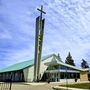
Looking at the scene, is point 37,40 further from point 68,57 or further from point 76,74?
point 68,57

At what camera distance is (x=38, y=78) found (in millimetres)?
53219

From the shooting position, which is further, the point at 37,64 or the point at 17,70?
the point at 17,70

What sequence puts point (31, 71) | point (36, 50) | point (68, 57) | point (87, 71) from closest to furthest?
point (36, 50) → point (31, 71) → point (87, 71) → point (68, 57)

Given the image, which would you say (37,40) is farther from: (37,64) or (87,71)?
(87,71)

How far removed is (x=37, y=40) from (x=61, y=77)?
10.2 meters

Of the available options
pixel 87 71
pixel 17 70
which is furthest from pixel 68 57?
pixel 17 70

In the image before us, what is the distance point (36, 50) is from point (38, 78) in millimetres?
6592

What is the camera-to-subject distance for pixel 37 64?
5306cm

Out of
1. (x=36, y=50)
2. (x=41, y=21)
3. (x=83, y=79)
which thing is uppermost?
(x=41, y=21)

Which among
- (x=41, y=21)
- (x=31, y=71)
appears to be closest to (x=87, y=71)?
(x=31, y=71)

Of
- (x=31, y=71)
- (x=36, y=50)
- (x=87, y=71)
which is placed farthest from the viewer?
(x=87, y=71)

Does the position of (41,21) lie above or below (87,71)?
above

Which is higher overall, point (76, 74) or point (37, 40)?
point (37, 40)

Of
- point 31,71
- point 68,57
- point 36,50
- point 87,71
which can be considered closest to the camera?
point 36,50
